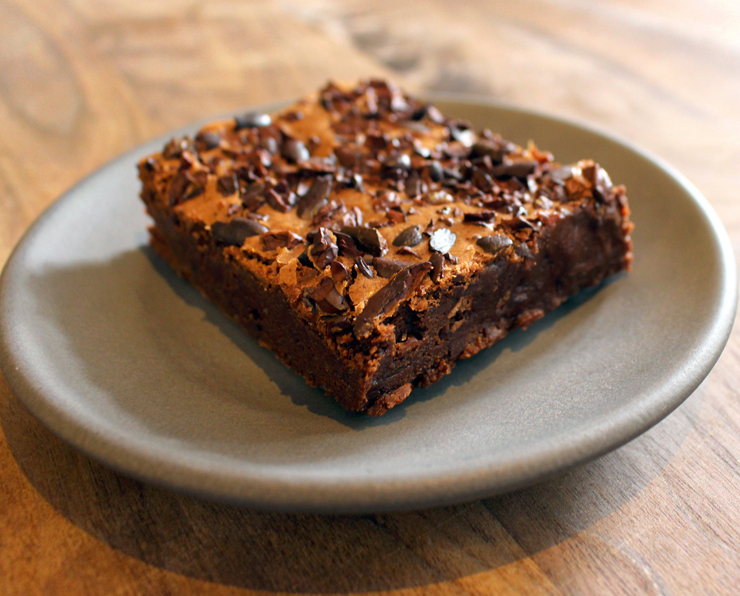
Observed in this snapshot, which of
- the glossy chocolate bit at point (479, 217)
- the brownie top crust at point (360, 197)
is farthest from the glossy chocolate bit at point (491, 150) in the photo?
the glossy chocolate bit at point (479, 217)

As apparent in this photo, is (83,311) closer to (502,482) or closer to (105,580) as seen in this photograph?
(105,580)

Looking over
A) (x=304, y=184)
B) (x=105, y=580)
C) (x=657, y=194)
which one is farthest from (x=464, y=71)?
(x=105, y=580)

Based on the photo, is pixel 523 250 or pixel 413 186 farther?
pixel 413 186

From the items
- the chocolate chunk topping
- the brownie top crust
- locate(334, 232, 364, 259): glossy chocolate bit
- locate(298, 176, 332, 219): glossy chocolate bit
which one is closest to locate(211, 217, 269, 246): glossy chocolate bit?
the brownie top crust

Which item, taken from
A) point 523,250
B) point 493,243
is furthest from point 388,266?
point 523,250

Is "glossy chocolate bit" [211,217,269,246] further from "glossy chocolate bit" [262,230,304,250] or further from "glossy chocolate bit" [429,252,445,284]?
"glossy chocolate bit" [429,252,445,284]

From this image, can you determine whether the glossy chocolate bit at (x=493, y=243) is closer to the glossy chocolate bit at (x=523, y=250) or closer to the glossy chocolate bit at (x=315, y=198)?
the glossy chocolate bit at (x=523, y=250)

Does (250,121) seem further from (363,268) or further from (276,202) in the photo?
(363,268)
